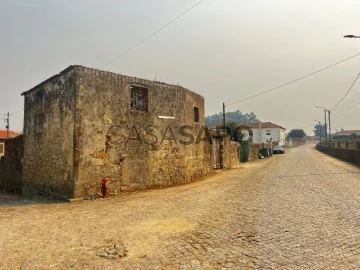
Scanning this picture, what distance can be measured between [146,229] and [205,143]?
1135cm

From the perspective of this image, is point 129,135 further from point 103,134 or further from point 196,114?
point 196,114

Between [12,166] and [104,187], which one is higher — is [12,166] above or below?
above

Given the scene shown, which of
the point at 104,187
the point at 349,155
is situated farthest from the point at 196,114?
the point at 349,155

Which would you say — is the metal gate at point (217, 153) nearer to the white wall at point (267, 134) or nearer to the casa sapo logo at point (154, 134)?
the casa sapo logo at point (154, 134)

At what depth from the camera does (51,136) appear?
11.9 meters

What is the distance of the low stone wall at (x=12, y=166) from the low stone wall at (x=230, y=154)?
13.5m

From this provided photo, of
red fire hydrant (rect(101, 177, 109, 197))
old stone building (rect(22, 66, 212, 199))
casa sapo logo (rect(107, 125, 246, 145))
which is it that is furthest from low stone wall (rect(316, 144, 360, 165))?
red fire hydrant (rect(101, 177, 109, 197))

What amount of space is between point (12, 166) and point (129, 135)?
25.2ft

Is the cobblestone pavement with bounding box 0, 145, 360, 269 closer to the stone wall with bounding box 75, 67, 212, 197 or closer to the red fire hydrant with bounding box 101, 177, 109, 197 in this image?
the red fire hydrant with bounding box 101, 177, 109, 197

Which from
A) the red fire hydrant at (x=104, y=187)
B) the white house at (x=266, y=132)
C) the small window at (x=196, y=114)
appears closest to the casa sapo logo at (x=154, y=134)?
the small window at (x=196, y=114)

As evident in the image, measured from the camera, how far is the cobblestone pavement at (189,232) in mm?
4801

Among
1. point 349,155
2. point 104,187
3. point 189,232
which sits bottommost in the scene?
point 189,232

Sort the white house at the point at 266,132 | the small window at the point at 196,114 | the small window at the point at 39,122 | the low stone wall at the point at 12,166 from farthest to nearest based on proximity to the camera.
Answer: the white house at the point at 266,132
the small window at the point at 196,114
the low stone wall at the point at 12,166
the small window at the point at 39,122

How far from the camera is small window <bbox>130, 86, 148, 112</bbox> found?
1254 centimetres
